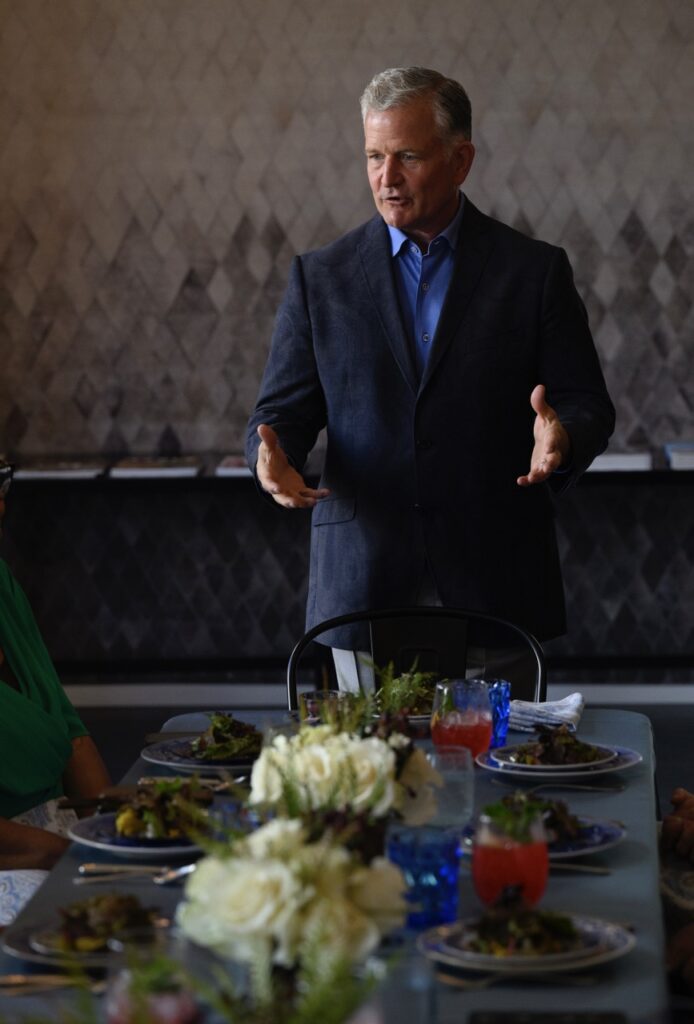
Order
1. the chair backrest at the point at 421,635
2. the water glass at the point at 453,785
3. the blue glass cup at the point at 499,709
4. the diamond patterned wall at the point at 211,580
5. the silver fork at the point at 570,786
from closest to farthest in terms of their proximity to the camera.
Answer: the water glass at the point at 453,785 → the silver fork at the point at 570,786 → the blue glass cup at the point at 499,709 → the chair backrest at the point at 421,635 → the diamond patterned wall at the point at 211,580

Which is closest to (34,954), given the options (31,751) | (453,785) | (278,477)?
(453,785)

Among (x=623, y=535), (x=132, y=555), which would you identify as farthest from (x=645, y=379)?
(x=132, y=555)

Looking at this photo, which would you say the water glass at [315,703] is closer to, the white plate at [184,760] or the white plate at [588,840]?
the white plate at [184,760]

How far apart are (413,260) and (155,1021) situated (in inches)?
94.3

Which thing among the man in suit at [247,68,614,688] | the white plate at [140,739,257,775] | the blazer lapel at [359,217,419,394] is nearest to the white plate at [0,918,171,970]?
the white plate at [140,739,257,775]

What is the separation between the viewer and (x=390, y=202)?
289cm

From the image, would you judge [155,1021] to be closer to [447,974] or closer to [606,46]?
[447,974]

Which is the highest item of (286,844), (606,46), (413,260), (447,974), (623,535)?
(606,46)

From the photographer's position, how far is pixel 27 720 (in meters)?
2.46

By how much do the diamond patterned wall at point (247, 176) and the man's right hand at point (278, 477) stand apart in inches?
117

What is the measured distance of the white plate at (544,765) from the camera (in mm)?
2016

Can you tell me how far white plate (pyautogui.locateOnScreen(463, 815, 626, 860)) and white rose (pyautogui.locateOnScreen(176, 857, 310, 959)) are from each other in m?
0.61

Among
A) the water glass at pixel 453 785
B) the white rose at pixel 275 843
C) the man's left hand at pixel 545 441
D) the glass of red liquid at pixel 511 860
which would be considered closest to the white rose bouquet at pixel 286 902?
the white rose at pixel 275 843

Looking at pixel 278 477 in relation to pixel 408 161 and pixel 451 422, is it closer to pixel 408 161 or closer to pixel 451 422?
pixel 451 422
